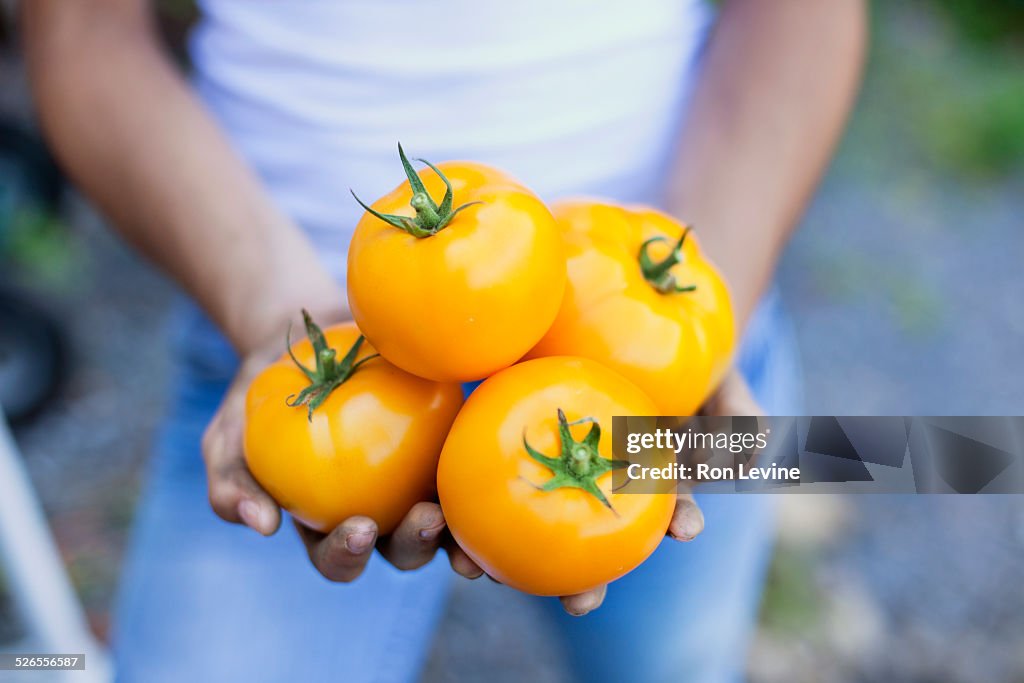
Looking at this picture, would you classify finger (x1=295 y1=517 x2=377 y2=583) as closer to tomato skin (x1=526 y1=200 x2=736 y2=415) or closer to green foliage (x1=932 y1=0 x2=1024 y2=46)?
tomato skin (x1=526 y1=200 x2=736 y2=415)

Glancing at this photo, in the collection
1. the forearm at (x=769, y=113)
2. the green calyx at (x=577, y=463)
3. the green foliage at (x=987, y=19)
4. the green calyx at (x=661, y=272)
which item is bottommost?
the green calyx at (x=577, y=463)

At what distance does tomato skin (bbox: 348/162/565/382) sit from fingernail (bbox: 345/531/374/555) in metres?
0.19

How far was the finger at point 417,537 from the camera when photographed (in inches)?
40.1

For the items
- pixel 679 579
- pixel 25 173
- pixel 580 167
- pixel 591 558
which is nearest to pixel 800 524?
pixel 679 579

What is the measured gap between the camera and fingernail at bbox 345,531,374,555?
102 centimetres

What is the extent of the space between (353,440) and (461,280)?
9.2 inches

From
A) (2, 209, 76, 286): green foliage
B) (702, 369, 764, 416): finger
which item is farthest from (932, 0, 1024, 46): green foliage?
(2, 209, 76, 286): green foliage

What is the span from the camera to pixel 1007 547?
8.30 feet

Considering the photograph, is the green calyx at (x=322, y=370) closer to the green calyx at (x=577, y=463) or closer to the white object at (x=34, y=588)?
the green calyx at (x=577, y=463)

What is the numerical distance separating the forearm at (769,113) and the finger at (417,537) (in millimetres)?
780

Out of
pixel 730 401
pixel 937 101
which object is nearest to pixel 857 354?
pixel 937 101

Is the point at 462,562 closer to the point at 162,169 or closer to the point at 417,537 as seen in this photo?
the point at 417,537

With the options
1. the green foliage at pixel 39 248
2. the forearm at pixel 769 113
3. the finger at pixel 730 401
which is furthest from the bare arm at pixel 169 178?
the green foliage at pixel 39 248

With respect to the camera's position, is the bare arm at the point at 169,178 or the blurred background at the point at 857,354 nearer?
the bare arm at the point at 169,178
